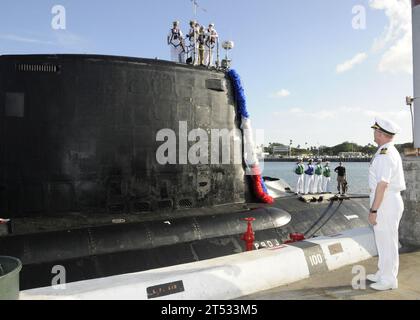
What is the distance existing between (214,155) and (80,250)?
345cm

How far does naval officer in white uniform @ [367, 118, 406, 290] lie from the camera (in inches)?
161

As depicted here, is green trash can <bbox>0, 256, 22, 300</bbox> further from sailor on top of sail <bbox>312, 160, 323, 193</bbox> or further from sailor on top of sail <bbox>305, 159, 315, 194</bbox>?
sailor on top of sail <bbox>312, 160, 323, 193</bbox>

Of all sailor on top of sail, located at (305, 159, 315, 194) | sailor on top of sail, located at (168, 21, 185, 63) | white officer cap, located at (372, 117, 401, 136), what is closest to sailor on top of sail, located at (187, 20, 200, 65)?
sailor on top of sail, located at (168, 21, 185, 63)

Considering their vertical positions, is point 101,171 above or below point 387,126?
below

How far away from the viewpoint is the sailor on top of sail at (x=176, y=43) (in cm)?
1010

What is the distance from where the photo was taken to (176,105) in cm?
781

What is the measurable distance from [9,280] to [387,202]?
12.3 ft

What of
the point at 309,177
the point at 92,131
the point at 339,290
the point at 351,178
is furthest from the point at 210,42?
the point at 351,178

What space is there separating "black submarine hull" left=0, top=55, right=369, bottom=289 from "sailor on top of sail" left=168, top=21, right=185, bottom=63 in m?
2.11

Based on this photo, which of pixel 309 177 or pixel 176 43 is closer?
pixel 176 43

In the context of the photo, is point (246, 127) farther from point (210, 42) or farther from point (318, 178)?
point (318, 178)

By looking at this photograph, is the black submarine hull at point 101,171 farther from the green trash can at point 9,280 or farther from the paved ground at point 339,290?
the paved ground at point 339,290

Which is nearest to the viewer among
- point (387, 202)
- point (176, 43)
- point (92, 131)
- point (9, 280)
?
point (9, 280)

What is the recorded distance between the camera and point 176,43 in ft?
33.5
